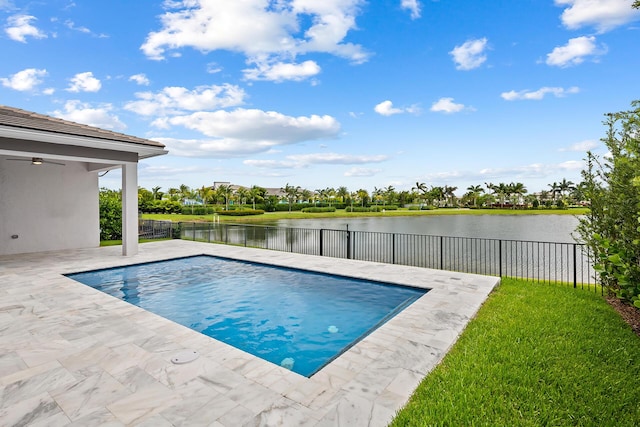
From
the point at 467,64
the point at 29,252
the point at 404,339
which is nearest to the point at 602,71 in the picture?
the point at 467,64

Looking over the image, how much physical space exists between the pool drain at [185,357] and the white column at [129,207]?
7226mm

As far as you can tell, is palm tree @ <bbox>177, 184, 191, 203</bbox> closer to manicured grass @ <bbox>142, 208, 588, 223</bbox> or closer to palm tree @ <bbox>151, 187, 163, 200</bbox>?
palm tree @ <bbox>151, 187, 163, 200</bbox>

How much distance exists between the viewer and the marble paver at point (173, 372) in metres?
2.35

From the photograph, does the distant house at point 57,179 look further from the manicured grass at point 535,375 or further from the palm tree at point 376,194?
the palm tree at point 376,194

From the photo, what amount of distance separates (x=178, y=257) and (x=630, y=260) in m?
9.36

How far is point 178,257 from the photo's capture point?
926 cm

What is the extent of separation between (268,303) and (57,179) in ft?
30.4

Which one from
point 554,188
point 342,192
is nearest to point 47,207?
point 342,192

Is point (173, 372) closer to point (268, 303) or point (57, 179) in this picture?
point (268, 303)

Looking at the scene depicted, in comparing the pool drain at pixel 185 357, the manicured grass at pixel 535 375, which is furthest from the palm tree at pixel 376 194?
the pool drain at pixel 185 357

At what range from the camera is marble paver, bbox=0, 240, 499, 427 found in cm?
235

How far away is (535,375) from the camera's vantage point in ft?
9.44

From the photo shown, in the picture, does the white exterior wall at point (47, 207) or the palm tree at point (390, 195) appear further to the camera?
the palm tree at point (390, 195)

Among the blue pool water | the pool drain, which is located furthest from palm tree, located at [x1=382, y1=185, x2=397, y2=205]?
the pool drain
